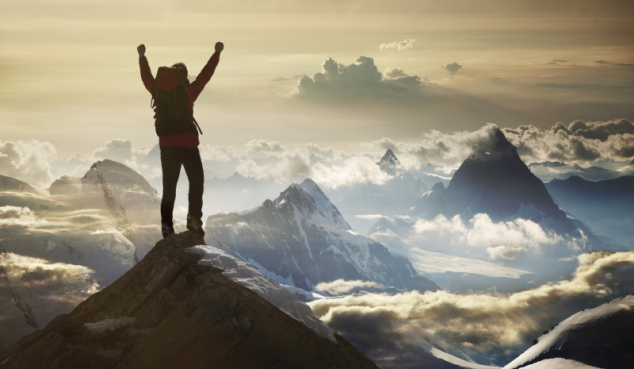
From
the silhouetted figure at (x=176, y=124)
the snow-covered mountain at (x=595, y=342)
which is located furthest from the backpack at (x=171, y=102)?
the snow-covered mountain at (x=595, y=342)

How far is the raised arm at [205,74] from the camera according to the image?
→ 13859 millimetres

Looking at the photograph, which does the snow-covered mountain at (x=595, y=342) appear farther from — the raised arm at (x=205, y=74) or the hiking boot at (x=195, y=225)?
the raised arm at (x=205, y=74)

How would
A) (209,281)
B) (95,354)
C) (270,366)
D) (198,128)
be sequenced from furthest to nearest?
1. (198,128)
2. (209,281)
3. (95,354)
4. (270,366)

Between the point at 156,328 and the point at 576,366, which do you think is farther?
the point at 576,366

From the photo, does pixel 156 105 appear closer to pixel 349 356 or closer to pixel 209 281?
pixel 209 281

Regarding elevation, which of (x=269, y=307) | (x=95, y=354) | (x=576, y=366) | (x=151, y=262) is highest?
(x=151, y=262)

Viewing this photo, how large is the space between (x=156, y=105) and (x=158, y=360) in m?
7.78

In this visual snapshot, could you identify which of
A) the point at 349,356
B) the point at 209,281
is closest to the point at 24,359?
the point at 209,281

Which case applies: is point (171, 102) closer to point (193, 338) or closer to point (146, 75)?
point (146, 75)

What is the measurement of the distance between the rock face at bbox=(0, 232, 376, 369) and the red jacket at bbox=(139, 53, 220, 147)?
4443 mm

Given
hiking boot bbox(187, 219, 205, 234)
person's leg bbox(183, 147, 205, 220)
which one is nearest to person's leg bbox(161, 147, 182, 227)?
person's leg bbox(183, 147, 205, 220)

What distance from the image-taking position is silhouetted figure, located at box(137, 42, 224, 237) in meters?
13.5

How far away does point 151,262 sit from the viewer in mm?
13211

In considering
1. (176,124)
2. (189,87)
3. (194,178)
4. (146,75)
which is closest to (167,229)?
(194,178)
